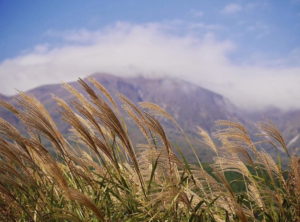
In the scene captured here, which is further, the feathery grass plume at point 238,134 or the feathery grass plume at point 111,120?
the feathery grass plume at point 238,134

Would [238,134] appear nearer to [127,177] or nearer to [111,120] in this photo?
[127,177]

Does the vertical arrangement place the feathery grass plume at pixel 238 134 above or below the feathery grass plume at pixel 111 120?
below

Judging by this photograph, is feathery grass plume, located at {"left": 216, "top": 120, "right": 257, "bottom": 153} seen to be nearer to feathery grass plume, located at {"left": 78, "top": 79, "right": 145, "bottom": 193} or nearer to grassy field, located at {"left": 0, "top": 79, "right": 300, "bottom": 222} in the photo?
grassy field, located at {"left": 0, "top": 79, "right": 300, "bottom": 222}

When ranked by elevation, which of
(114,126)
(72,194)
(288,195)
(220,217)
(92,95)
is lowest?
(220,217)

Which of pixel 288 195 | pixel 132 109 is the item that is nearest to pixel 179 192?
pixel 132 109

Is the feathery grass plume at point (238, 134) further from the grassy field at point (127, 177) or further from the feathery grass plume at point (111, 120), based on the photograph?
the feathery grass plume at point (111, 120)

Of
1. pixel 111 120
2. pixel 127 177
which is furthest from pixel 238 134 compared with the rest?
pixel 111 120

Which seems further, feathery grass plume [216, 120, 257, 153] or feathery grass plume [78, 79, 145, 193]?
feathery grass plume [216, 120, 257, 153]

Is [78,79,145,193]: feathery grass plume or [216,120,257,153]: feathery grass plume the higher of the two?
[78,79,145,193]: feathery grass plume

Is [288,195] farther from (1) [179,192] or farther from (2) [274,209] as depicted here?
(1) [179,192]

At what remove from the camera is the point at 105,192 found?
2434 millimetres

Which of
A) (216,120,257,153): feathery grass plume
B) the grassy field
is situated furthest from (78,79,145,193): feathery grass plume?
(216,120,257,153): feathery grass plume

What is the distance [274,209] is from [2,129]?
6.83 feet

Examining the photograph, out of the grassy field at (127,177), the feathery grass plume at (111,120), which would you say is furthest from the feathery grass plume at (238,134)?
the feathery grass plume at (111,120)
